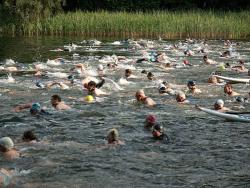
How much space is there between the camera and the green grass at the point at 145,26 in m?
44.9

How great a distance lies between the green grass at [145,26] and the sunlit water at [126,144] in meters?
22.7

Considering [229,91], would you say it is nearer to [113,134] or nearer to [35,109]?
[35,109]

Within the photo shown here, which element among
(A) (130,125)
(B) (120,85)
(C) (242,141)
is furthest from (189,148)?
(B) (120,85)

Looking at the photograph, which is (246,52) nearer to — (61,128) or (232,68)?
(232,68)

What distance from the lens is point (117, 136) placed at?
13.5 metres

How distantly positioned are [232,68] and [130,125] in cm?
1330

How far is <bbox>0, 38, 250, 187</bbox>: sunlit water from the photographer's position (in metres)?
11.1

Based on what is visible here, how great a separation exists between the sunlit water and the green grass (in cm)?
2266

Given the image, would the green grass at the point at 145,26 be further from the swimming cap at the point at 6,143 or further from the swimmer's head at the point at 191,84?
the swimming cap at the point at 6,143

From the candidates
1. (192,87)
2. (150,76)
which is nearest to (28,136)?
(192,87)

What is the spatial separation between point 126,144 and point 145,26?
107ft

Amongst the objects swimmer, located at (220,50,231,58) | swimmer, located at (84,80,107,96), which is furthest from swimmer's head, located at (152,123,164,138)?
swimmer, located at (220,50,231,58)

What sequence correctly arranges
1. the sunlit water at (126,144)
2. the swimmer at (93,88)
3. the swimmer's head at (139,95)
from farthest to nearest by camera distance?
the swimmer at (93,88) → the swimmer's head at (139,95) → the sunlit water at (126,144)

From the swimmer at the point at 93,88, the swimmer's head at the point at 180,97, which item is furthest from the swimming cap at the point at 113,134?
the swimmer at the point at 93,88
